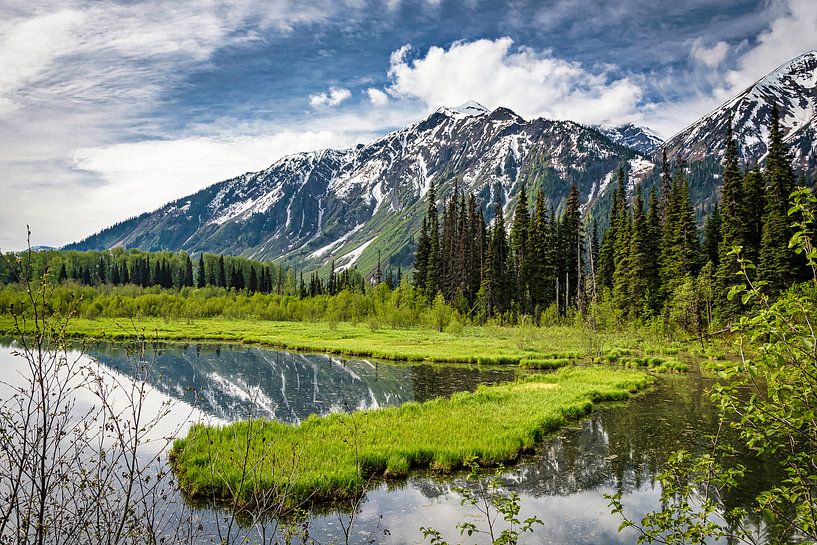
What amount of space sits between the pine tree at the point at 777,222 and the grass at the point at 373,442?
1046 inches

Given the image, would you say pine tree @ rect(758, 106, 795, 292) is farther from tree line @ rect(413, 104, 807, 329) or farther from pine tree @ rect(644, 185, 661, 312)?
pine tree @ rect(644, 185, 661, 312)

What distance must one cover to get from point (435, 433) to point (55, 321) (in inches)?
586

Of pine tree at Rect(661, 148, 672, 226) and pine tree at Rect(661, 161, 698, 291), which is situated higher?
→ pine tree at Rect(661, 148, 672, 226)

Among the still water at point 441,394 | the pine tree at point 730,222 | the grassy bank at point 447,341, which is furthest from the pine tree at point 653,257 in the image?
the still water at point 441,394

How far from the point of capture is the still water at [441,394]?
1262cm

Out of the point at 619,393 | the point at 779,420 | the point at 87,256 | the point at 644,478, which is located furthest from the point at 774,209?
the point at 87,256

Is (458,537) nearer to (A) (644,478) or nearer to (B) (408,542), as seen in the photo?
(B) (408,542)

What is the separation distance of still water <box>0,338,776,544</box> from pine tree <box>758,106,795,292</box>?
55.3ft

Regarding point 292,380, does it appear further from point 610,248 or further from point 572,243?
point 572,243

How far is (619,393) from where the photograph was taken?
27.1m

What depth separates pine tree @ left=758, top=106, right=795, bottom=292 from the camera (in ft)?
142

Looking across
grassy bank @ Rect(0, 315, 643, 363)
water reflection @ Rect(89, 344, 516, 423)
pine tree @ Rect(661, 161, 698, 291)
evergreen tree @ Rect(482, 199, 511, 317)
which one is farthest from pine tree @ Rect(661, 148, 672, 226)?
water reflection @ Rect(89, 344, 516, 423)

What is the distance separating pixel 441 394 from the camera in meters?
28.3

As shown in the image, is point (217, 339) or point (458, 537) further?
point (217, 339)
